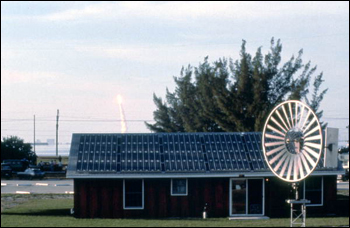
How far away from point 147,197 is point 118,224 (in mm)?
3406

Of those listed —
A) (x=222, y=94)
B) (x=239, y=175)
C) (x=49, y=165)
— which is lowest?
(x=49, y=165)

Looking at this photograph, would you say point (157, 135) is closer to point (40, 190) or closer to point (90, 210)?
point (90, 210)

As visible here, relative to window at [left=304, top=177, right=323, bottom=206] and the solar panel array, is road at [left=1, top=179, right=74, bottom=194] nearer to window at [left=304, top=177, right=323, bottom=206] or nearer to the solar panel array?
the solar panel array

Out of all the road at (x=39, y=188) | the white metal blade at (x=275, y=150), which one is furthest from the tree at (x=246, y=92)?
the white metal blade at (x=275, y=150)

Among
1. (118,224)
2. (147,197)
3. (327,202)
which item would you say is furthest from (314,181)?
(118,224)

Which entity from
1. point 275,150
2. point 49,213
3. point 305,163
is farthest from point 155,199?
point 305,163

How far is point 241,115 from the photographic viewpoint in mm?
53781

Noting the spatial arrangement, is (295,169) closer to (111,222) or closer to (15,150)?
(111,222)

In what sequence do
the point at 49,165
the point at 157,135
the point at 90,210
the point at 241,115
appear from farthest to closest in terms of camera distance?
the point at 49,165, the point at 241,115, the point at 157,135, the point at 90,210

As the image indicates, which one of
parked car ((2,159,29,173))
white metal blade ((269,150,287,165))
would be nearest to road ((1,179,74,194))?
parked car ((2,159,29,173))

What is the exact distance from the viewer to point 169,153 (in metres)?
30.6

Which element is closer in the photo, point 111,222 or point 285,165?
point 285,165

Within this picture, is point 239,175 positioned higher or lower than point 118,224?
higher

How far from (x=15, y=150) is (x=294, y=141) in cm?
6602
